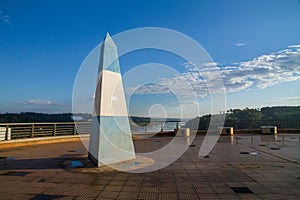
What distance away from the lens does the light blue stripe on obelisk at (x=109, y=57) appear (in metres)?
7.25

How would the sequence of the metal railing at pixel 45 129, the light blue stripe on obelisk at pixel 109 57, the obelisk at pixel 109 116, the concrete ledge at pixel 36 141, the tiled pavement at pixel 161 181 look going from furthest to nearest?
the metal railing at pixel 45 129, the concrete ledge at pixel 36 141, the light blue stripe on obelisk at pixel 109 57, the obelisk at pixel 109 116, the tiled pavement at pixel 161 181

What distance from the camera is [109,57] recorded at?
744cm

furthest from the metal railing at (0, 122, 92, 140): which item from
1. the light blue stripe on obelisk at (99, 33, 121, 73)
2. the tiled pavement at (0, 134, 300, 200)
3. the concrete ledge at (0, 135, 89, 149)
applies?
the light blue stripe on obelisk at (99, 33, 121, 73)

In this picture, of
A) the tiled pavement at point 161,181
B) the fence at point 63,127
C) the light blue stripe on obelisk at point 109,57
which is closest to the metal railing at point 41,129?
the fence at point 63,127

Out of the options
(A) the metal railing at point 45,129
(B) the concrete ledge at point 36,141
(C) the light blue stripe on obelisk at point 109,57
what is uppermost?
(C) the light blue stripe on obelisk at point 109,57

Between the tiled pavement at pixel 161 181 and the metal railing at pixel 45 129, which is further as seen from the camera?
the metal railing at pixel 45 129

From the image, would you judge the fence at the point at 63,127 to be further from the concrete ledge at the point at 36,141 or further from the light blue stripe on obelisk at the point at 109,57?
the light blue stripe on obelisk at the point at 109,57

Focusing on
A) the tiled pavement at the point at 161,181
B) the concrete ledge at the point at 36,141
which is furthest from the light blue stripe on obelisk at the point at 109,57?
the concrete ledge at the point at 36,141

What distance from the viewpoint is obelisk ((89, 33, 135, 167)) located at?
22.1 feet

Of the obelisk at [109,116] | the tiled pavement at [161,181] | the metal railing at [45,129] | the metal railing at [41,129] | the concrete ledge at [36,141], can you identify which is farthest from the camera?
the metal railing at [41,129]

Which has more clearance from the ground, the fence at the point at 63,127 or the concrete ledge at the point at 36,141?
the fence at the point at 63,127

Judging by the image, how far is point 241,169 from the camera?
6.15 m

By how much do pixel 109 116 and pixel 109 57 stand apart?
1.96 m

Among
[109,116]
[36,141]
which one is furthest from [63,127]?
[109,116]
